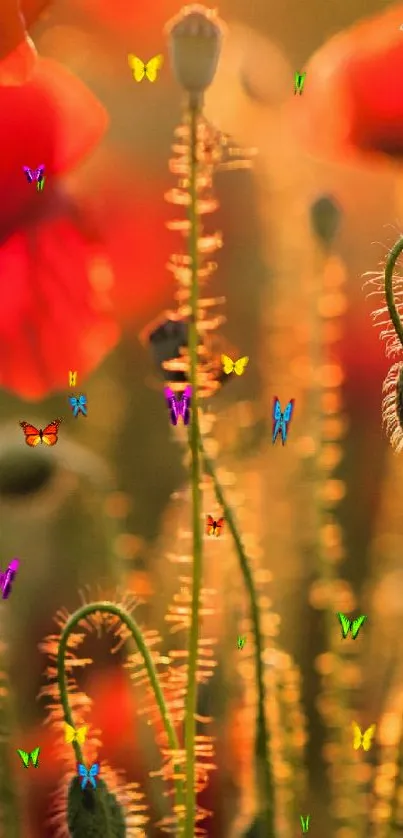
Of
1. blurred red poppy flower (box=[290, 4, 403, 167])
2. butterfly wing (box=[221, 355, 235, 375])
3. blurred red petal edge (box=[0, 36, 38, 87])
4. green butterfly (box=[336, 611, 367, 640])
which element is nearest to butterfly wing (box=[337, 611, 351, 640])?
green butterfly (box=[336, 611, 367, 640])

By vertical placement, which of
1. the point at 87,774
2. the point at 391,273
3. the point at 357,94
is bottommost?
the point at 87,774

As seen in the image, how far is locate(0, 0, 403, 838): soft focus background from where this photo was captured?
0.63m

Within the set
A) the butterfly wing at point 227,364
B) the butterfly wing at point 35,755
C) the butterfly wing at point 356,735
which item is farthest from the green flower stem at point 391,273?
the butterfly wing at point 35,755

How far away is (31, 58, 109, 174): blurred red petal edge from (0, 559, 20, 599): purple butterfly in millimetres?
304

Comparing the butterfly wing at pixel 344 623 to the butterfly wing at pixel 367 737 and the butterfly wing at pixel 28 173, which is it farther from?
the butterfly wing at pixel 28 173

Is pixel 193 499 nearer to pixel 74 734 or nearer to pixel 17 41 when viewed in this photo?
pixel 74 734

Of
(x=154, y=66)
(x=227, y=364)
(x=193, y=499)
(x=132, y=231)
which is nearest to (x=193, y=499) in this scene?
(x=193, y=499)

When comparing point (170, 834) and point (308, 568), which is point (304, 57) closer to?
point (308, 568)

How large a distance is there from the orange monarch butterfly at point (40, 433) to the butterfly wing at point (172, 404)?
0.28ft

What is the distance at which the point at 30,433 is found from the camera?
0.67m

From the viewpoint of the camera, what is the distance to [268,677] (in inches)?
27.9

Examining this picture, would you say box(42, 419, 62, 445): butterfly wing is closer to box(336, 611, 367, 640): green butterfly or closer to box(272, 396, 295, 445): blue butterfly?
box(272, 396, 295, 445): blue butterfly

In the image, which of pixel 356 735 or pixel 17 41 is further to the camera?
pixel 356 735

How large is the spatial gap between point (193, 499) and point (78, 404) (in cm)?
11
